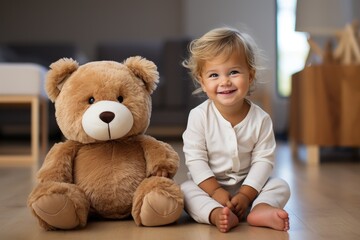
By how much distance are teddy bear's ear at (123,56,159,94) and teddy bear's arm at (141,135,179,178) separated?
0.42 feet

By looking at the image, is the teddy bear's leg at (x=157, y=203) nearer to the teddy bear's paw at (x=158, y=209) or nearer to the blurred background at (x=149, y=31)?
the teddy bear's paw at (x=158, y=209)

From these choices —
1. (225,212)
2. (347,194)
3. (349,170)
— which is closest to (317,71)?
(349,170)

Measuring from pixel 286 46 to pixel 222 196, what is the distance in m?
3.95

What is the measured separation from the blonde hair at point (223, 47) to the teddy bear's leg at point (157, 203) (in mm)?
288

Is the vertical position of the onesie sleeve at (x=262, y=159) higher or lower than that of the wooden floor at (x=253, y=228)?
higher

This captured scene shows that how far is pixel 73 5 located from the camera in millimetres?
5004

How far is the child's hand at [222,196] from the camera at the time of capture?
1070mm

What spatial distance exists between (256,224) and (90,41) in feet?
13.8

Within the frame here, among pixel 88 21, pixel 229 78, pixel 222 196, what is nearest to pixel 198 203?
pixel 222 196

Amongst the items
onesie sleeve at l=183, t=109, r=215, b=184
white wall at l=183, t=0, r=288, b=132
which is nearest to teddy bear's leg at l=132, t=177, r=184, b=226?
onesie sleeve at l=183, t=109, r=215, b=184

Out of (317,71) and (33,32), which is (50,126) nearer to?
(33,32)

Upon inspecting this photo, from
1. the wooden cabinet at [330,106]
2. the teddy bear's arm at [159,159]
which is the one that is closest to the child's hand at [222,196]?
the teddy bear's arm at [159,159]

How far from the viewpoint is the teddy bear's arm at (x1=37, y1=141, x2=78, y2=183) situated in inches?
42.0

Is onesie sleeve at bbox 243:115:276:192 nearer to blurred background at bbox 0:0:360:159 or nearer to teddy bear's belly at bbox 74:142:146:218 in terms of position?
teddy bear's belly at bbox 74:142:146:218
